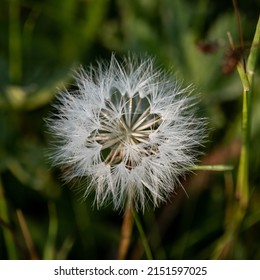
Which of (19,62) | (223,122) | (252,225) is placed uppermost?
(19,62)

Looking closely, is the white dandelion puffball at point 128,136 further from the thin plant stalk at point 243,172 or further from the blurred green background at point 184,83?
the blurred green background at point 184,83

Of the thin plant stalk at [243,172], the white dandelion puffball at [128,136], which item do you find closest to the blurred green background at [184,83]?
the thin plant stalk at [243,172]

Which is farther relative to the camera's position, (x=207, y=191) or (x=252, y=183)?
(x=207, y=191)

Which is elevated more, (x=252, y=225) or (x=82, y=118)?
(x=82, y=118)

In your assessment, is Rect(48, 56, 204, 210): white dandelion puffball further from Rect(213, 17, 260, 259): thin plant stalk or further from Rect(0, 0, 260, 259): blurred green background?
Rect(0, 0, 260, 259): blurred green background

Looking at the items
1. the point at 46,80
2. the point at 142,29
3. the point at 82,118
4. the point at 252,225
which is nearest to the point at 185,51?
the point at 142,29

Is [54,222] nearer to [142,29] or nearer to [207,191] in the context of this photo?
[207,191]

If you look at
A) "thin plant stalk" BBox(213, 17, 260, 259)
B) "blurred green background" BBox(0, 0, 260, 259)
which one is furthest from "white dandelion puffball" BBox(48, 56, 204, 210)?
"blurred green background" BBox(0, 0, 260, 259)
